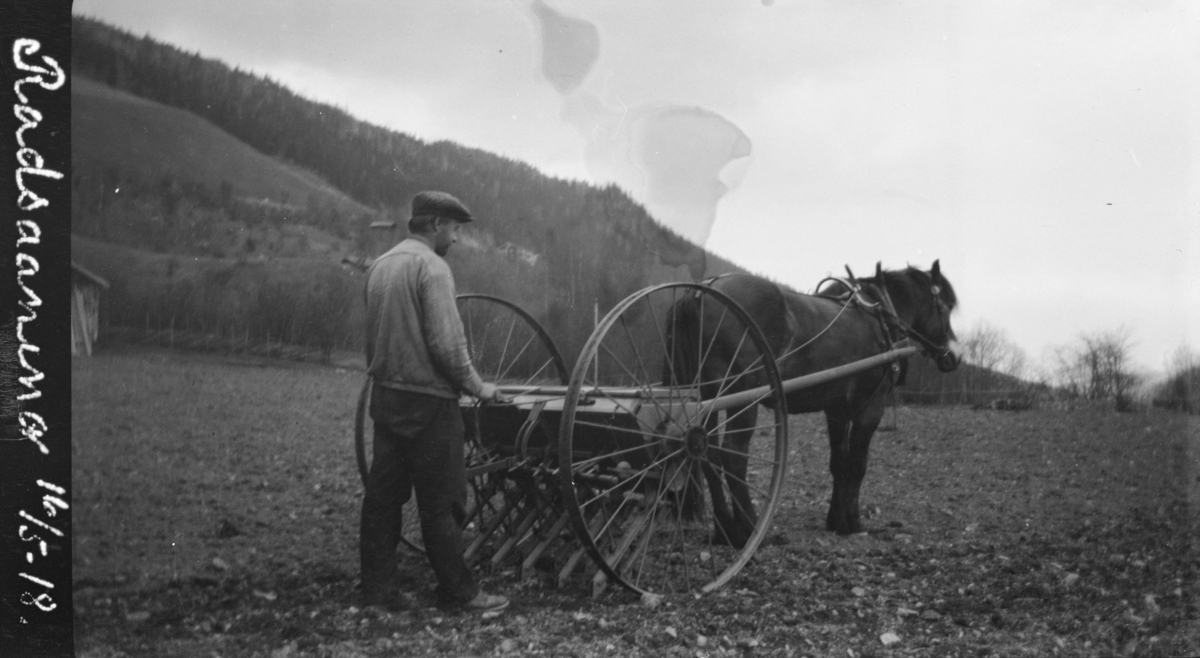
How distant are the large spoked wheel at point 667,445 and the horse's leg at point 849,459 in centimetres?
69

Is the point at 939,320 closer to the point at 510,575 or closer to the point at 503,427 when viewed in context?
the point at 503,427

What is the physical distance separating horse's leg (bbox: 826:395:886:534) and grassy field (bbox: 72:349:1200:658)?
163mm

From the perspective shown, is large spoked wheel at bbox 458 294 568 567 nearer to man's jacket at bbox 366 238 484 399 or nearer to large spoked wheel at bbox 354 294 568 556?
large spoked wheel at bbox 354 294 568 556

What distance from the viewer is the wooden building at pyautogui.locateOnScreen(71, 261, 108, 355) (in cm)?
359

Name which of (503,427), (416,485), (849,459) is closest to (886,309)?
(849,459)

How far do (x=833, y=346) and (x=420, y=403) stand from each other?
8.63 ft

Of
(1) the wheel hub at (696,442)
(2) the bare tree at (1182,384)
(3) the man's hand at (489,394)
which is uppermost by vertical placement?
(2) the bare tree at (1182,384)

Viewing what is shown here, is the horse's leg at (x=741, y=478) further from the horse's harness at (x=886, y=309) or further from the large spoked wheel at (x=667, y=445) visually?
the horse's harness at (x=886, y=309)

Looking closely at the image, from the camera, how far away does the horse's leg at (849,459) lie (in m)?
5.04

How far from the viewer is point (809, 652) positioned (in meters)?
3.41

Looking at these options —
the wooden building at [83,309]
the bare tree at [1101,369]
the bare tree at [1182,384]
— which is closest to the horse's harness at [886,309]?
the bare tree at [1101,369]

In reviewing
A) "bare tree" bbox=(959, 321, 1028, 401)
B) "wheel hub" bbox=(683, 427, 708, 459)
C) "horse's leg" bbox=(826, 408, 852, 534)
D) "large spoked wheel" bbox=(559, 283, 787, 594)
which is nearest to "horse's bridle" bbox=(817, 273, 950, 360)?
"bare tree" bbox=(959, 321, 1028, 401)

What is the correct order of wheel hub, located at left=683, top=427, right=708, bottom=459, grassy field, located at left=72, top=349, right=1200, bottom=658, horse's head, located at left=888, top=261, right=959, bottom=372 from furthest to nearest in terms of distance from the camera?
1. horse's head, located at left=888, top=261, right=959, bottom=372
2. wheel hub, located at left=683, top=427, right=708, bottom=459
3. grassy field, located at left=72, top=349, right=1200, bottom=658

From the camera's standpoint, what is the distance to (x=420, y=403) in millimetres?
3484
